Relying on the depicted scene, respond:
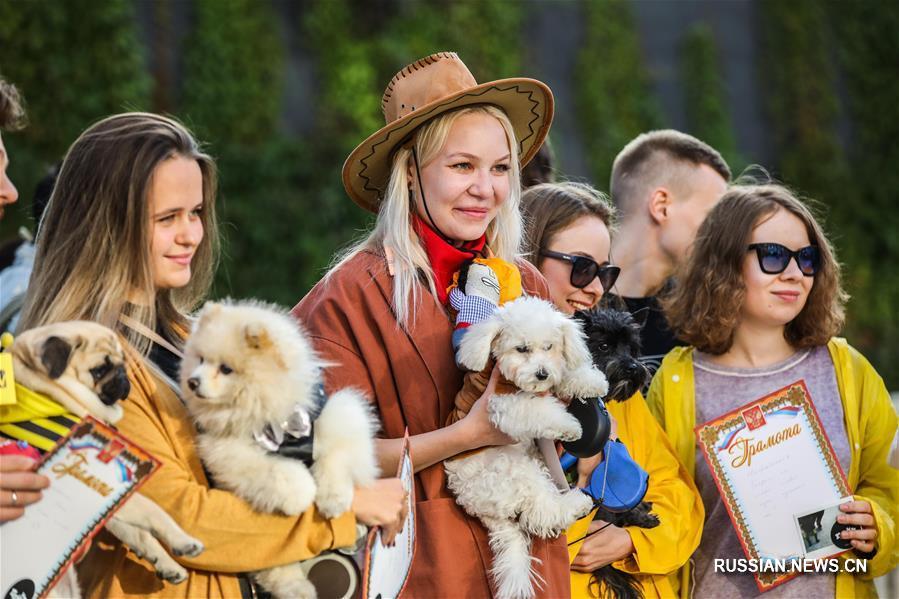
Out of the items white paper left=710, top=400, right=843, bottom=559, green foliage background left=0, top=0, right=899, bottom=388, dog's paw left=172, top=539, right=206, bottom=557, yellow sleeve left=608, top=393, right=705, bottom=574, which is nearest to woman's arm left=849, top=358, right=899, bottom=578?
white paper left=710, top=400, right=843, bottom=559

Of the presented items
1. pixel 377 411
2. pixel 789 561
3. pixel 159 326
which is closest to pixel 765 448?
pixel 789 561

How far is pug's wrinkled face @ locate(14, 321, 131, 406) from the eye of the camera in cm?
253

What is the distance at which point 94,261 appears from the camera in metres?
2.87

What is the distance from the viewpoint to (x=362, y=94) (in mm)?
12406

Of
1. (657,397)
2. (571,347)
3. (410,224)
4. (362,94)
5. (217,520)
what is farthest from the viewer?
(362,94)

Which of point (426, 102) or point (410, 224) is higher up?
point (426, 102)

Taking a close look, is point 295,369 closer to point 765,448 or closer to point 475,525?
point 475,525

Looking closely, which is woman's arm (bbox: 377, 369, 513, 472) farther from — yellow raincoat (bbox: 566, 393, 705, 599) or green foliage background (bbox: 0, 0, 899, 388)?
green foliage background (bbox: 0, 0, 899, 388)

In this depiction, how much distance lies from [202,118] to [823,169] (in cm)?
872

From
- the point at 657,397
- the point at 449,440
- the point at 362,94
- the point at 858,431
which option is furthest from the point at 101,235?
the point at 362,94

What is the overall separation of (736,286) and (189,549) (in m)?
2.72

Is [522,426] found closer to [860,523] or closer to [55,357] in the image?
[55,357]

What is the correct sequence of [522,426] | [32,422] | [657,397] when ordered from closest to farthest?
1. [32,422]
2. [522,426]
3. [657,397]

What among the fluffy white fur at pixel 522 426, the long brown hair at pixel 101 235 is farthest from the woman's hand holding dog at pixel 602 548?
the long brown hair at pixel 101 235
